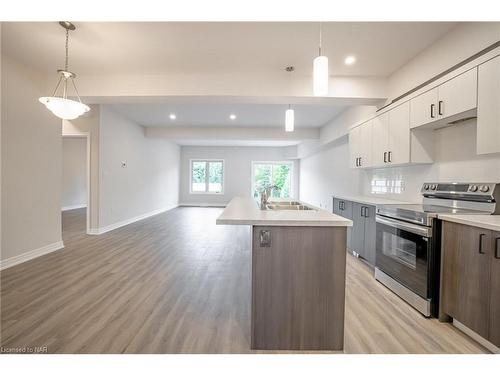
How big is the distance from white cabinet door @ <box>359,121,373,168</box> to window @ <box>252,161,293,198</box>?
6.59 meters

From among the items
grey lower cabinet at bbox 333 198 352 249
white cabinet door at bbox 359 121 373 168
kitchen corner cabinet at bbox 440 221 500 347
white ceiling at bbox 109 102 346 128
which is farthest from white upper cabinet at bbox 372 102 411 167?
white ceiling at bbox 109 102 346 128

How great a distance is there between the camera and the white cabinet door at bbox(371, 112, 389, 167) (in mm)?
3373

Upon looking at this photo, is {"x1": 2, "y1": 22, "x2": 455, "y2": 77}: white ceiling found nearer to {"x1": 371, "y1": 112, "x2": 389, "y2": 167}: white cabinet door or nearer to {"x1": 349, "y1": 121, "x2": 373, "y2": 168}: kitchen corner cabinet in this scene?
{"x1": 371, "y1": 112, "x2": 389, "y2": 167}: white cabinet door

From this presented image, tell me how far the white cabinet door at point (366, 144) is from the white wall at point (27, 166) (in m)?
4.80

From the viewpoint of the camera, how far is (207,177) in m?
10.7

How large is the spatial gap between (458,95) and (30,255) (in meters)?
5.36

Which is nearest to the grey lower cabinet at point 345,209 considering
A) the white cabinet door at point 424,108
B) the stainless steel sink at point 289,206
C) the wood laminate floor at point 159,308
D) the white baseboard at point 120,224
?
the wood laminate floor at point 159,308

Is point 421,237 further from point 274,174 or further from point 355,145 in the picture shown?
point 274,174

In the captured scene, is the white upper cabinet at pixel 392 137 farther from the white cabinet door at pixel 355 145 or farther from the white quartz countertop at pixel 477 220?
the white quartz countertop at pixel 477 220

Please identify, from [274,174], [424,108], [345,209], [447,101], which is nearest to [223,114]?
[345,209]

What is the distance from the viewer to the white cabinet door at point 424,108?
2488 millimetres

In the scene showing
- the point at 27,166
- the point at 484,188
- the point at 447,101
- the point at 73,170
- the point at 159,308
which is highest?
the point at 447,101
